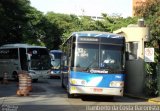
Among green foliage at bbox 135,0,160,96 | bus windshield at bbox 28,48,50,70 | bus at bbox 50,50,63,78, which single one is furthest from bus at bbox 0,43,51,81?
green foliage at bbox 135,0,160,96

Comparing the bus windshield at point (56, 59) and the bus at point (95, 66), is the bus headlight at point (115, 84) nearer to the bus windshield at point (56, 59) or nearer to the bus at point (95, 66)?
the bus at point (95, 66)

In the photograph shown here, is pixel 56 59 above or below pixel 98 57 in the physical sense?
above

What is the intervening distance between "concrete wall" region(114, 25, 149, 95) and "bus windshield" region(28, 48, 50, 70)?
12860 mm

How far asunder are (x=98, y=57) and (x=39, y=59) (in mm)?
18688

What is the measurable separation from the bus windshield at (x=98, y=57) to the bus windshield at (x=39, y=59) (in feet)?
58.8

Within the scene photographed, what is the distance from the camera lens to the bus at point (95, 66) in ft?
71.5

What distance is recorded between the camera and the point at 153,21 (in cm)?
3136

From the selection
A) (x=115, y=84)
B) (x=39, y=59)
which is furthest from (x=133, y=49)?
(x=39, y=59)

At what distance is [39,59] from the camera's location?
132 feet

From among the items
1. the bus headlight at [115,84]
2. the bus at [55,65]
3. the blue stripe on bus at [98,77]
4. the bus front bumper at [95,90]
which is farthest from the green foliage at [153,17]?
the bus at [55,65]

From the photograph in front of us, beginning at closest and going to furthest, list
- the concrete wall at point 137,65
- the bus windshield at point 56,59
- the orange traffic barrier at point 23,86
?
the orange traffic barrier at point 23,86 < the concrete wall at point 137,65 < the bus windshield at point 56,59

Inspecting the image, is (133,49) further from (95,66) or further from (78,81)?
(78,81)

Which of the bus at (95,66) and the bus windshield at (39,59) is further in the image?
the bus windshield at (39,59)

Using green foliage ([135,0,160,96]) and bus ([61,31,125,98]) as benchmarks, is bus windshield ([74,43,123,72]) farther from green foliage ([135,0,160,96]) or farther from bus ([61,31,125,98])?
green foliage ([135,0,160,96])
